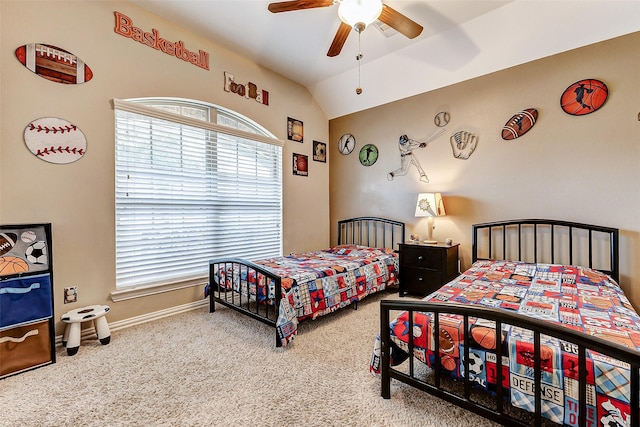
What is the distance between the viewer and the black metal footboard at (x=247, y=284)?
233 cm

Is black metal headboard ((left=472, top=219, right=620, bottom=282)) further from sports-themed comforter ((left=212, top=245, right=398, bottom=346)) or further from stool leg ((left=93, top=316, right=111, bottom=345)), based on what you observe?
stool leg ((left=93, top=316, right=111, bottom=345))

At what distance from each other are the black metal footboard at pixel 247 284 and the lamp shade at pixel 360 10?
1.93 metres

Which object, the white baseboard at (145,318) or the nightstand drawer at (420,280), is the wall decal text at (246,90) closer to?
the white baseboard at (145,318)

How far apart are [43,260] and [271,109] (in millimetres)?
Answer: 2906

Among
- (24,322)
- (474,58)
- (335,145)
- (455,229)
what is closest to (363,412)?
(24,322)

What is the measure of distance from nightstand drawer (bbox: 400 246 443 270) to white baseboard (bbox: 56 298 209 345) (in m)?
2.43

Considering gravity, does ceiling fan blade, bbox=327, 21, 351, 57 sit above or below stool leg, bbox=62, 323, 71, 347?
above

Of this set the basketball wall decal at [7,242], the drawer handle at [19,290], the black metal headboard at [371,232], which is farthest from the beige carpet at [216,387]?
the black metal headboard at [371,232]

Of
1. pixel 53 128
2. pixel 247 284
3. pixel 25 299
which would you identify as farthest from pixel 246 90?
pixel 25 299

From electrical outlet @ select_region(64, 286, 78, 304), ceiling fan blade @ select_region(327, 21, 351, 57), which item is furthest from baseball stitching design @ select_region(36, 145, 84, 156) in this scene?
ceiling fan blade @ select_region(327, 21, 351, 57)

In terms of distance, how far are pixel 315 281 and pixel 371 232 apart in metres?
2.03

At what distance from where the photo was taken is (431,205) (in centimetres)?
340

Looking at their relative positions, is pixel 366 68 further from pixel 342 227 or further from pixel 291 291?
pixel 291 291

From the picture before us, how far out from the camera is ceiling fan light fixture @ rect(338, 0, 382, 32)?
1810mm
